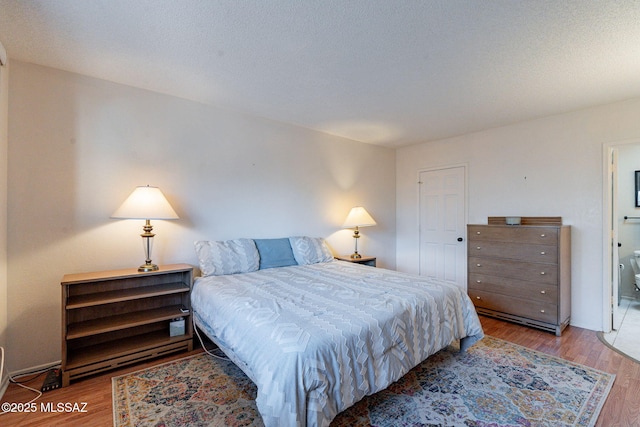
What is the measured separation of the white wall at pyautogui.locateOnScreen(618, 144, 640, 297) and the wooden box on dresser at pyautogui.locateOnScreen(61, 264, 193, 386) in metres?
5.62

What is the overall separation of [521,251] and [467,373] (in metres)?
1.66

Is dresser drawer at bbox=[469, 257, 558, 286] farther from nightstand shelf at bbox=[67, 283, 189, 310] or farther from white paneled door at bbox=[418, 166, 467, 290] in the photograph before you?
nightstand shelf at bbox=[67, 283, 189, 310]

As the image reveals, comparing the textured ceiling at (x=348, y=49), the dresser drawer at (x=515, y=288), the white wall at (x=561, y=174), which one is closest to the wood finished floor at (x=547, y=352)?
the dresser drawer at (x=515, y=288)

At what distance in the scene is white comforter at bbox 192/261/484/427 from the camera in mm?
1332

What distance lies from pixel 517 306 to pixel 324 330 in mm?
2772

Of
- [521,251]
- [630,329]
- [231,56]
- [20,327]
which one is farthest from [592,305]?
[20,327]

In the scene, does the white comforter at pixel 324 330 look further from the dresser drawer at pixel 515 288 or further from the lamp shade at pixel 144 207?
the dresser drawer at pixel 515 288

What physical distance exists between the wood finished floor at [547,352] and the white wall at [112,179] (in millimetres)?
583

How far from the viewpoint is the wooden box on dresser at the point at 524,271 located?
116 inches

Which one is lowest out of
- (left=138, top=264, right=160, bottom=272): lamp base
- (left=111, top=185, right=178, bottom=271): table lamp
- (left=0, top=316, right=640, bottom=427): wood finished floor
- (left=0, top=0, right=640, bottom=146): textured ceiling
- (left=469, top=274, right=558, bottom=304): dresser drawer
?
(left=0, top=316, right=640, bottom=427): wood finished floor

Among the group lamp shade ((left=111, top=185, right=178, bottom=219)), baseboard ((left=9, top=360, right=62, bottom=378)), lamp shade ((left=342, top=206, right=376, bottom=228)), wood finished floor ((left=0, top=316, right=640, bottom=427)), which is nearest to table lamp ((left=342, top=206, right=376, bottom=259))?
lamp shade ((left=342, top=206, right=376, bottom=228))

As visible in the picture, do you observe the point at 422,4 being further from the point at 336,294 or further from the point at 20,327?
the point at 20,327

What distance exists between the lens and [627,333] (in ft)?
9.68

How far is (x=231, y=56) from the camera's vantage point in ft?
7.06
